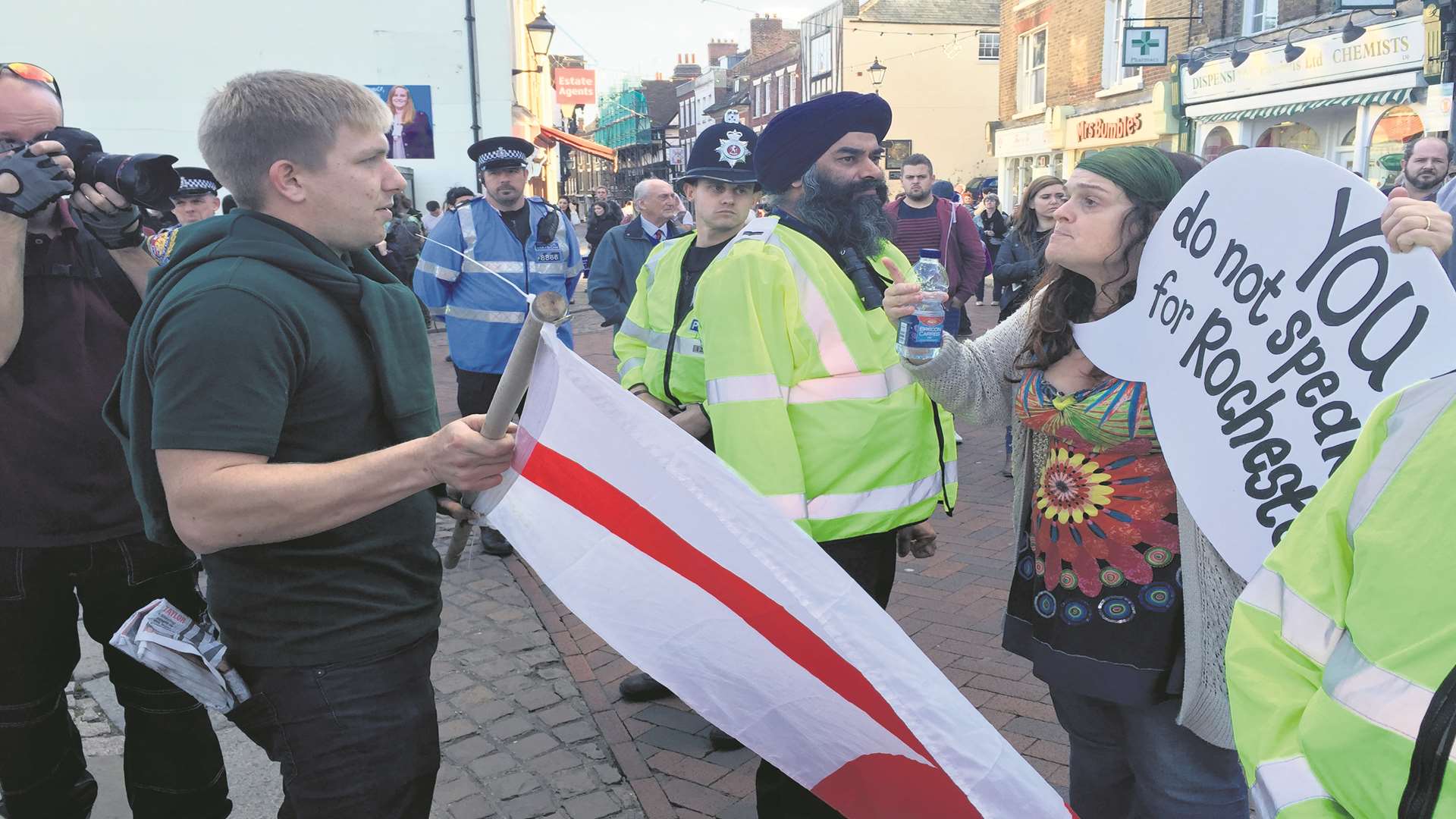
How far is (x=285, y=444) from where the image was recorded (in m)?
1.76

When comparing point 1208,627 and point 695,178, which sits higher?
point 695,178

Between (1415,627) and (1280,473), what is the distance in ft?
2.54

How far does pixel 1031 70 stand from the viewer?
26.3 metres

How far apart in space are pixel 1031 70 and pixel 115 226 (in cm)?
2682

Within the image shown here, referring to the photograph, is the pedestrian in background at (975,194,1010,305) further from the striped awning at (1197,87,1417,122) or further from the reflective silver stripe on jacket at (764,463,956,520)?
the reflective silver stripe on jacket at (764,463,956,520)

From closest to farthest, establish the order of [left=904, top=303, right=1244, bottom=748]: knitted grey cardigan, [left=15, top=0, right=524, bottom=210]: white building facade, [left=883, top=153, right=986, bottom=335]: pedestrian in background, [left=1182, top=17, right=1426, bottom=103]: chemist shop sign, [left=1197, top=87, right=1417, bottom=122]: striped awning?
[left=904, top=303, right=1244, bottom=748]: knitted grey cardigan < [left=883, top=153, right=986, bottom=335]: pedestrian in background < [left=1182, top=17, right=1426, bottom=103]: chemist shop sign < [left=1197, top=87, right=1417, bottom=122]: striped awning < [left=15, top=0, right=524, bottom=210]: white building facade

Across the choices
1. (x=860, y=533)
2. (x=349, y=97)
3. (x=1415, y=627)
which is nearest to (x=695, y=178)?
(x=860, y=533)

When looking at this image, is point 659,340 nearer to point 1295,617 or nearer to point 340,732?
point 340,732

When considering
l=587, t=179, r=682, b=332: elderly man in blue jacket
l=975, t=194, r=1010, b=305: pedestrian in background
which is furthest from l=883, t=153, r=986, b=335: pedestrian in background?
l=975, t=194, r=1010, b=305: pedestrian in background

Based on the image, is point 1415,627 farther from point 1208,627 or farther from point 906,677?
point 1208,627

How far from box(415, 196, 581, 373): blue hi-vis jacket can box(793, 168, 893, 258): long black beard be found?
269cm

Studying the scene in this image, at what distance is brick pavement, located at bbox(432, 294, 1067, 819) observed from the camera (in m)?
3.29

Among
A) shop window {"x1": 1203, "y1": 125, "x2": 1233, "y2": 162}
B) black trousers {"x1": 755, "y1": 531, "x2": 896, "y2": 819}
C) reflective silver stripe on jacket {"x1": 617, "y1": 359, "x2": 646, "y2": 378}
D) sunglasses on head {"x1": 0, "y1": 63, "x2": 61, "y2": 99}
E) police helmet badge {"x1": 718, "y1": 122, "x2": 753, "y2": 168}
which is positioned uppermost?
shop window {"x1": 1203, "y1": 125, "x2": 1233, "y2": 162}

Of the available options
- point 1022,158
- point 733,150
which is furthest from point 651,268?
point 1022,158
